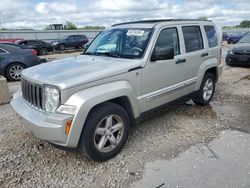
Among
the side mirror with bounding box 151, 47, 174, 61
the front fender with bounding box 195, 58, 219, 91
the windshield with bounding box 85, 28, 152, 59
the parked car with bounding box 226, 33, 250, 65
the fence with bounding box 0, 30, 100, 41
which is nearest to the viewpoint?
the side mirror with bounding box 151, 47, 174, 61

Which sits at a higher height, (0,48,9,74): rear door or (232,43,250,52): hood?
(232,43,250,52): hood

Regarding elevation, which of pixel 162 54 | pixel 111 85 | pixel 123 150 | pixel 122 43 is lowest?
A: pixel 123 150

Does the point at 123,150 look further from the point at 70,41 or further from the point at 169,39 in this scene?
the point at 70,41

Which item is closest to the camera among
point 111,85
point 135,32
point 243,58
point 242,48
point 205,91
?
point 111,85

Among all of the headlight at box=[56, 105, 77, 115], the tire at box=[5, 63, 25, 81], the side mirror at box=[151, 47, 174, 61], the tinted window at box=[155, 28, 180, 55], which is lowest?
the tire at box=[5, 63, 25, 81]

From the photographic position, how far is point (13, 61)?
8.94 meters

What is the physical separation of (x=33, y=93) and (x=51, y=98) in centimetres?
44

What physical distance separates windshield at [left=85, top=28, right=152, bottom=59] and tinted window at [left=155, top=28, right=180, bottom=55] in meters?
0.23

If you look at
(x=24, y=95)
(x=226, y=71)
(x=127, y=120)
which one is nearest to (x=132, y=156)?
(x=127, y=120)

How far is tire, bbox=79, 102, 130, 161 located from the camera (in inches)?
121

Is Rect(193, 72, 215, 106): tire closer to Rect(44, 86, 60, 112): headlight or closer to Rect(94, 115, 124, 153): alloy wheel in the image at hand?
Rect(94, 115, 124, 153): alloy wheel

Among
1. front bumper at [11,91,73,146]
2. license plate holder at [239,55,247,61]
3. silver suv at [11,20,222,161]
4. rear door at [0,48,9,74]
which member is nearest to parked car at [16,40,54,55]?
rear door at [0,48,9,74]

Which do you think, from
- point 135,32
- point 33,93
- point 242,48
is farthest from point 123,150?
point 242,48

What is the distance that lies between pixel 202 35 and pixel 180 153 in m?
2.77
